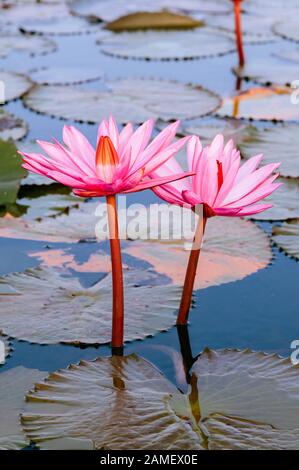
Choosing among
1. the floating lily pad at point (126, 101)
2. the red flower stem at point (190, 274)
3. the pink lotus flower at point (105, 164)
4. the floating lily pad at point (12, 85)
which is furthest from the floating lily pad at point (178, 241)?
the floating lily pad at point (12, 85)

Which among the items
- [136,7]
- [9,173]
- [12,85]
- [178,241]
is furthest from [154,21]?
[178,241]

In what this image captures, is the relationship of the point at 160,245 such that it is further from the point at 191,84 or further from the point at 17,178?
the point at 191,84

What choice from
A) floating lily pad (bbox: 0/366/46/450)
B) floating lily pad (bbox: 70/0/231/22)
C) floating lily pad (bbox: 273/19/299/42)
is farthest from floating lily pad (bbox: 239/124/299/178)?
floating lily pad (bbox: 70/0/231/22)

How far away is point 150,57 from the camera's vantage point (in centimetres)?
323

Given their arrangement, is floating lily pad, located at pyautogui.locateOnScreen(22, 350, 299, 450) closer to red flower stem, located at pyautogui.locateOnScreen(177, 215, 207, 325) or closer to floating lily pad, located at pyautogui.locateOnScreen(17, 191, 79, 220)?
red flower stem, located at pyautogui.locateOnScreen(177, 215, 207, 325)

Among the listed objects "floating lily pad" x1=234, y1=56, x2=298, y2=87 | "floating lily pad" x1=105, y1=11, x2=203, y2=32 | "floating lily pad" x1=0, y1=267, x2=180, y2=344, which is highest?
"floating lily pad" x1=105, y1=11, x2=203, y2=32

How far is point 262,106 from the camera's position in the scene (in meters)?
2.61

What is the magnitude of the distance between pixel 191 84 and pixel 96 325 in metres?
1.53

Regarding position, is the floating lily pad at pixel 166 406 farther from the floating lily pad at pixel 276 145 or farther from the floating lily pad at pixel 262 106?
the floating lily pad at pixel 262 106

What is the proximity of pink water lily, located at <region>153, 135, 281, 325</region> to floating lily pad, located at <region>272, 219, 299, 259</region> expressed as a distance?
0.41 meters

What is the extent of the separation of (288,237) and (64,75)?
4.71ft

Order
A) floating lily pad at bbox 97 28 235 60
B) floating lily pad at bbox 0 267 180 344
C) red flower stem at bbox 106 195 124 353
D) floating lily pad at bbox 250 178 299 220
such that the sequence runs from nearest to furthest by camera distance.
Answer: red flower stem at bbox 106 195 124 353, floating lily pad at bbox 0 267 180 344, floating lily pad at bbox 250 178 299 220, floating lily pad at bbox 97 28 235 60

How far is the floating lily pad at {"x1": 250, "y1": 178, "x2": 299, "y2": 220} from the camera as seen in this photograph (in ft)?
6.15

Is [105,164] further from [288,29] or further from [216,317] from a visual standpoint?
[288,29]
